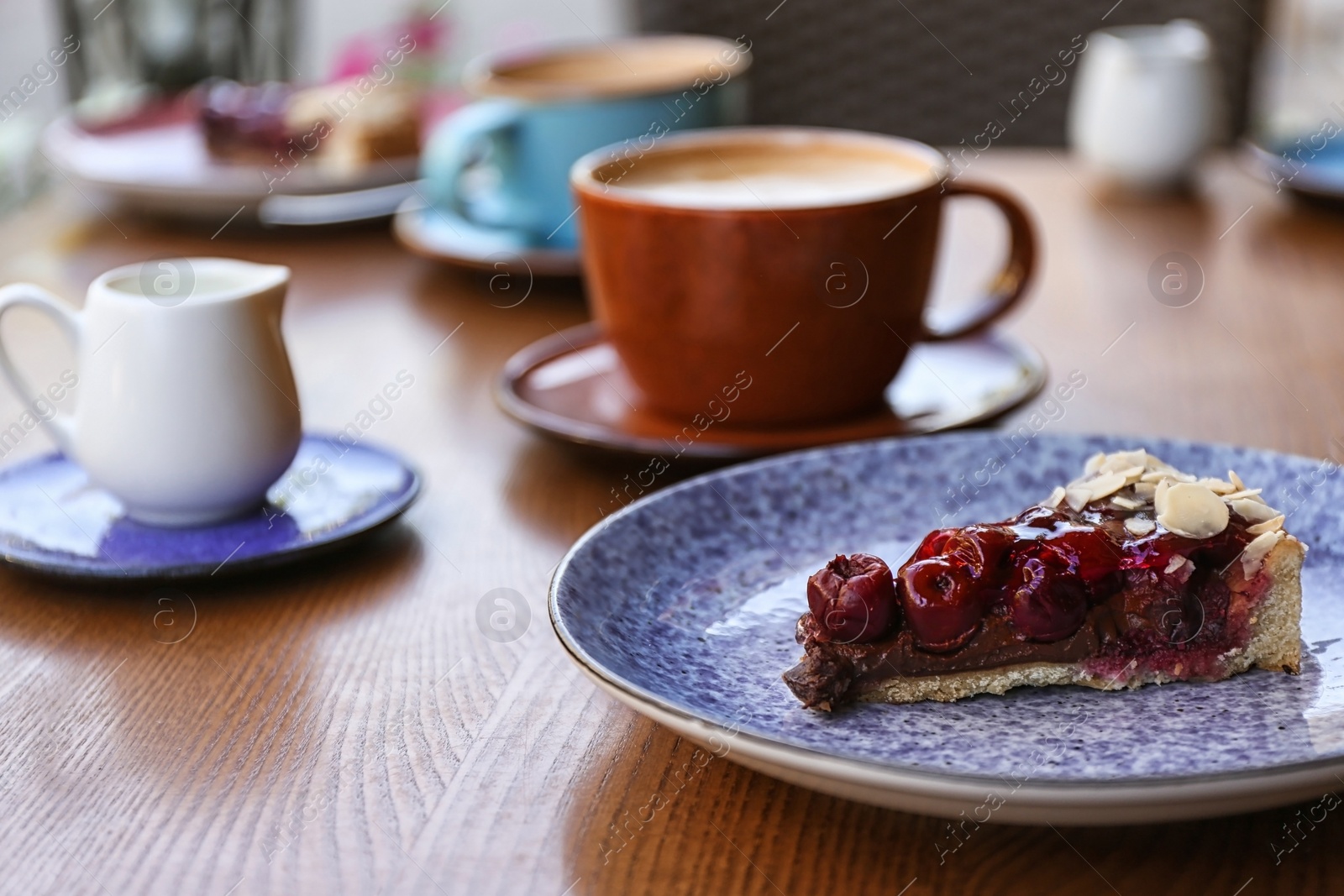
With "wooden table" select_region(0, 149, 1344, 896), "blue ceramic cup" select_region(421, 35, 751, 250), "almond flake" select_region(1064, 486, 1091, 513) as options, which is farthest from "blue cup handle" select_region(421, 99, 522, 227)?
"almond flake" select_region(1064, 486, 1091, 513)

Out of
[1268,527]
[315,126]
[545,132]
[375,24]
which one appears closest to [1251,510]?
[1268,527]

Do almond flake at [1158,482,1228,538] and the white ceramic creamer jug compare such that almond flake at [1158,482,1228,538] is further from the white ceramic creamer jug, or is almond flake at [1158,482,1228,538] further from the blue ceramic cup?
the blue ceramic cup

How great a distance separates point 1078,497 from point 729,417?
303 millimetres

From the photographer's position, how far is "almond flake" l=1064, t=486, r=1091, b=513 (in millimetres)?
728

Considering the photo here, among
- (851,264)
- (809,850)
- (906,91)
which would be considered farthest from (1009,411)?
(906,91)

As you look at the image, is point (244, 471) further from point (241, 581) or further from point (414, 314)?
point (414, 314)


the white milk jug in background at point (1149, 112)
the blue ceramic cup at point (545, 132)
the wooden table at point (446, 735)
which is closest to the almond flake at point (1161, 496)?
the wooden table at point (446, 735)

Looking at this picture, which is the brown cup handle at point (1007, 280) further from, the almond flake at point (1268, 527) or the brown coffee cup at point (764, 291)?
the almond flake at point (1268, 527)

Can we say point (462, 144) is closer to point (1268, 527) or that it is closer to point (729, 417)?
point (729, 417)

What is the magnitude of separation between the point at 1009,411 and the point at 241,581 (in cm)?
50

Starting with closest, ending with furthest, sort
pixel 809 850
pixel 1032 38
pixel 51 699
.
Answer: pixel 809 850 → pixel 51 699 → pixel 1032 38

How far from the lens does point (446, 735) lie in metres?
0.66

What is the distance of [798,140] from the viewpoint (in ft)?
3.79

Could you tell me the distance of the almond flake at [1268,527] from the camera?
70 cm
